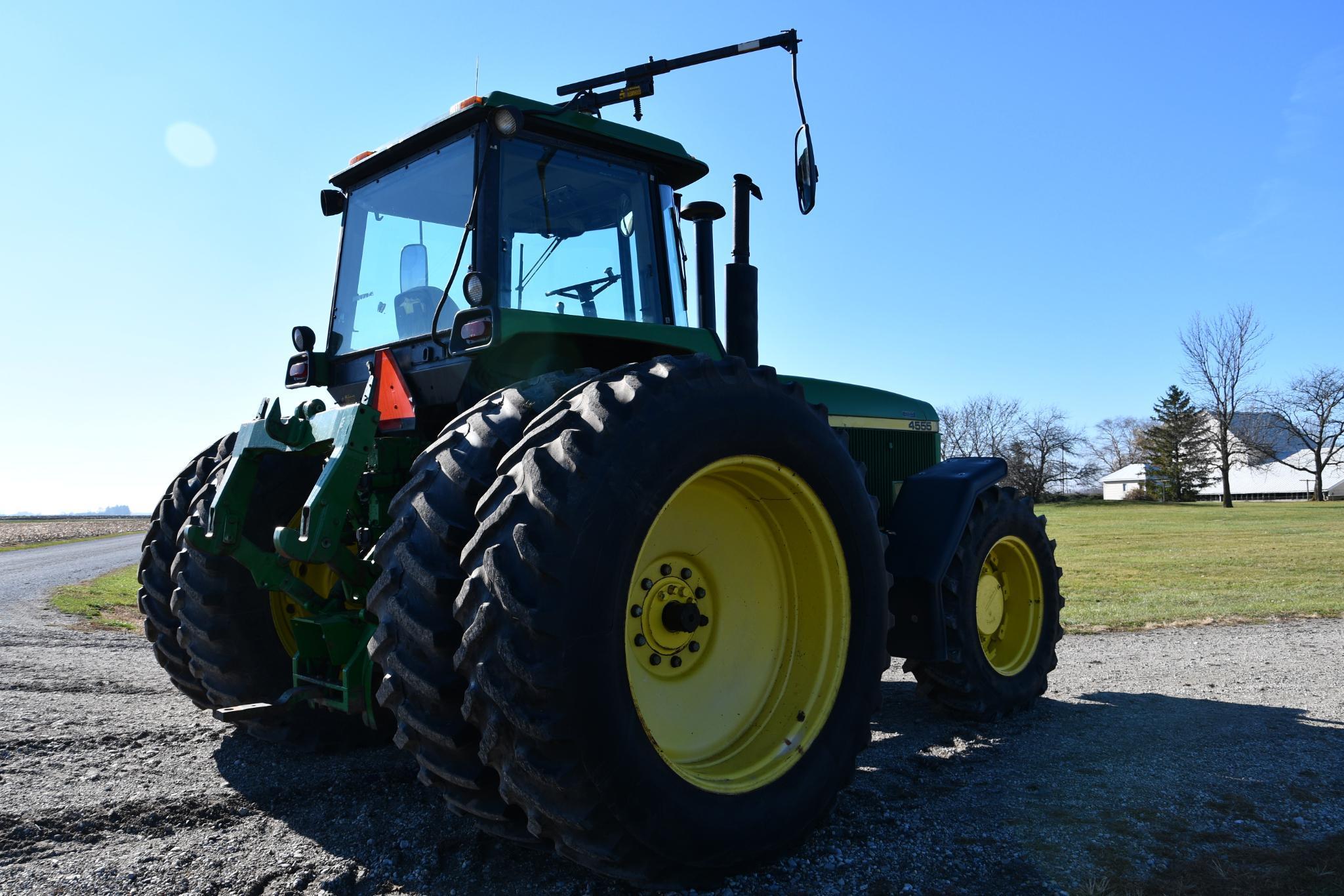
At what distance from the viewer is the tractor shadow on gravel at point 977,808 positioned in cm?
278

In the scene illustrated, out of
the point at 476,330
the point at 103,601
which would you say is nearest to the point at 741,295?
the point at 476,330

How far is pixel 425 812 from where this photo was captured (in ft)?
10.8

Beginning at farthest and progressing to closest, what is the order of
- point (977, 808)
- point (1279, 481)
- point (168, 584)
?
point (1279, 481) < point (168, 584) < point (977, 808)

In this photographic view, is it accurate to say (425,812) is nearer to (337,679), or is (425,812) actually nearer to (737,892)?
(337,679)

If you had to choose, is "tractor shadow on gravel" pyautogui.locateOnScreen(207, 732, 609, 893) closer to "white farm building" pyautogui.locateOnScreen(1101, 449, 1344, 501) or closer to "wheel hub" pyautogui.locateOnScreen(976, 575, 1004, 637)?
"wheel hub" pyautogui.locateOnScreen(976, 575, 1004, 637)

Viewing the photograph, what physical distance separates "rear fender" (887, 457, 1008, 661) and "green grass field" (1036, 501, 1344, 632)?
192 inches

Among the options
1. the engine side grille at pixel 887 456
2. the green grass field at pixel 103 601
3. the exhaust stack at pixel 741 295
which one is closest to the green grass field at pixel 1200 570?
the engine side grille at pixel 887 456

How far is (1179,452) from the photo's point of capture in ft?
197

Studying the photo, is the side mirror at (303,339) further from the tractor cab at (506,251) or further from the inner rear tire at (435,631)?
the inner rear tire at (435,631)

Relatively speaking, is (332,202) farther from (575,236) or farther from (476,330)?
(476,330)

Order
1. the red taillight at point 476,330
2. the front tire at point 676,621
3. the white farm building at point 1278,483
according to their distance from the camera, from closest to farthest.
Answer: the front tire at point 676,621, the red taillight at point 476,330, the white farm building at point 1278,483

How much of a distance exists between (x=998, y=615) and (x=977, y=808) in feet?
6.92

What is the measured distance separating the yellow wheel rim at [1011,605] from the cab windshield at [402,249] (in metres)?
3.45

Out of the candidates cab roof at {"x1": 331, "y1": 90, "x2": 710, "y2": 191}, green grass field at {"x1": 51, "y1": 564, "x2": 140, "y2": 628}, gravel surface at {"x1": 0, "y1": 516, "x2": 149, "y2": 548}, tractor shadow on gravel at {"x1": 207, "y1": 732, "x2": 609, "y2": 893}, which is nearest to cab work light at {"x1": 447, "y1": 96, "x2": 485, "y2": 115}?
cab roof at {"x1": 331, "y1": 90, "x2": 710, "y2": 191}
